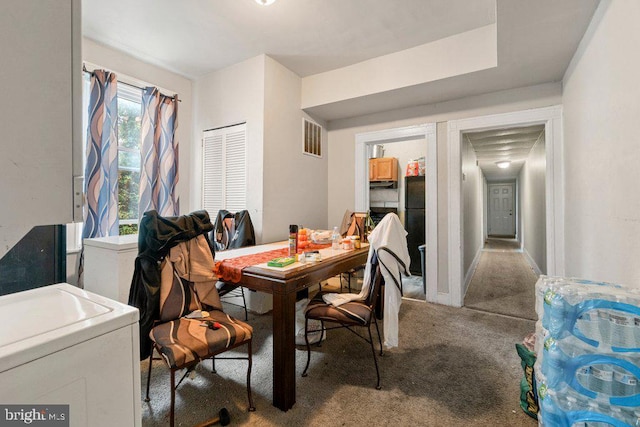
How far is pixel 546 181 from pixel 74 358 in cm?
390

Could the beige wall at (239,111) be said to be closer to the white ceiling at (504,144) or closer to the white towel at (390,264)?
the white towel at (390,264)

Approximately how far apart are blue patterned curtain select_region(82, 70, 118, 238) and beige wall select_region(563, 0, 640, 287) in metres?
3.90

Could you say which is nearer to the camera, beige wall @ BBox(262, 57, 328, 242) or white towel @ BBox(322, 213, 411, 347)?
white towel @ BBox(322, 213, 411, 347)

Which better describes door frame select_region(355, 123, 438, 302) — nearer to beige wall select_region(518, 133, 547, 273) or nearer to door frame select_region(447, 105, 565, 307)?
door frame select_region(447, 105, 565, 307)

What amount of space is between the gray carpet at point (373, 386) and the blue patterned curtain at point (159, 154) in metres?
1.84

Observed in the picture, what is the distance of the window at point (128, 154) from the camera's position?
3191 millimetres

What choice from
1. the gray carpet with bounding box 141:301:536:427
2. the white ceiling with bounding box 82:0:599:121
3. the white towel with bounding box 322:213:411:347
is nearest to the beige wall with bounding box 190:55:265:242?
the white ceiling with bounding box 82:0:599:121

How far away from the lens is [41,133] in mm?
564

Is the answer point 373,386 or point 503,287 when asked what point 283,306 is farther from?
point 503,287

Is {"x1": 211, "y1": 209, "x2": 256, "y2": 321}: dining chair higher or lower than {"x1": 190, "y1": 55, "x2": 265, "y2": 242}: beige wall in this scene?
lower

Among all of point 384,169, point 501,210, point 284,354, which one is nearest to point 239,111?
point 284,354

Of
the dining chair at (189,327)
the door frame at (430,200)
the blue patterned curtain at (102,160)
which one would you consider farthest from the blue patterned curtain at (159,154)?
→ the door frame at (430,200)

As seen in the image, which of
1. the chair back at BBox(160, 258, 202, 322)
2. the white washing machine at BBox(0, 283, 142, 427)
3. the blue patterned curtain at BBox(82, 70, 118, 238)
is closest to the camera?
the white washing machine at BBox(0, 283, 142, 427)

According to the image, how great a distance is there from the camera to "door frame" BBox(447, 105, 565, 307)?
289cm
